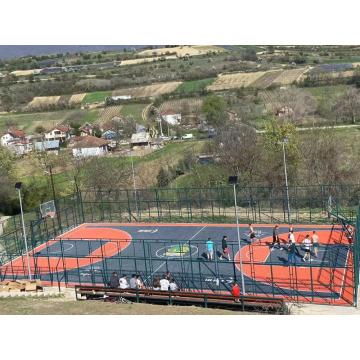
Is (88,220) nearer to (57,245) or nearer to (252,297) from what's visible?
(57,245)

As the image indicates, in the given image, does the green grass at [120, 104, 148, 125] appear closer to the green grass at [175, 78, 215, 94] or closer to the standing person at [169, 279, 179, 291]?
the green grass at [175, 78, 215, 94]

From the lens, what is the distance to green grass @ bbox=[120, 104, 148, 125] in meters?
84.8

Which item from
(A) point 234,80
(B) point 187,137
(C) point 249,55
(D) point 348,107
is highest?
(C) point 249,55

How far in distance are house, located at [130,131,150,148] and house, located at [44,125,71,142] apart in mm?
10606

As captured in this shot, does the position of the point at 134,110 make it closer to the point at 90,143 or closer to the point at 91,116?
the point at 91,116

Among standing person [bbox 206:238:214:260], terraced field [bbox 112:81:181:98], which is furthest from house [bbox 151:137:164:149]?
standing person [bbox 206:238:214:260]

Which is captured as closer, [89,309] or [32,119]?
[89,309]

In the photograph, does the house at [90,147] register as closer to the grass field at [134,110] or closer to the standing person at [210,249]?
the grass field at [134,110]

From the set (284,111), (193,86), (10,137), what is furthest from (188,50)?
(10,137)

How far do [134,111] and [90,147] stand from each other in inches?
836

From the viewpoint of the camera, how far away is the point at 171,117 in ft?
268

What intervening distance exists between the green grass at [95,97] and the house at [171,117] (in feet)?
53.8

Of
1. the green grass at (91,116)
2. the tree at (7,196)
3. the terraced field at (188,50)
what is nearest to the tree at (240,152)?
the tree at (7,196)

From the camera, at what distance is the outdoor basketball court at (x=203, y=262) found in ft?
77.0
